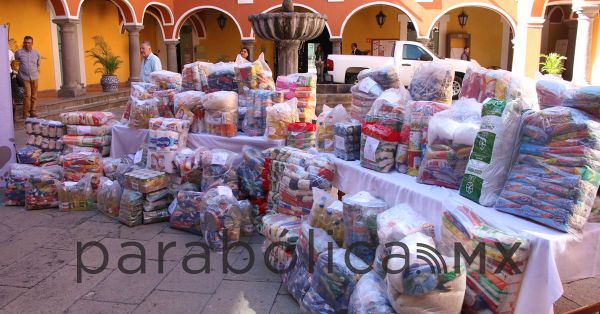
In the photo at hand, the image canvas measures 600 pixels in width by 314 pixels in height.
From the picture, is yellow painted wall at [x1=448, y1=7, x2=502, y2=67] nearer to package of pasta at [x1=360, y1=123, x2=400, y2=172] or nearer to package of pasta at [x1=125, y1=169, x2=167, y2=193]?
package of pasta at [x1=125, y1=169, x2=167, y2=193]

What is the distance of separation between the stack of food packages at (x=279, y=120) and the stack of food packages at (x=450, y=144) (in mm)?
1843

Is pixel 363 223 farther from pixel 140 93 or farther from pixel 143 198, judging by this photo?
pixel 140 93

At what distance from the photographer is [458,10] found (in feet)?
69.4

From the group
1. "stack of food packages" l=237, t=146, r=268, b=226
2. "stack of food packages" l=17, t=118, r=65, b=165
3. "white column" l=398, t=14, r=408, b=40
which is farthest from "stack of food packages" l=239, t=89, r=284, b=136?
"white column" l=398, t=14, r=408, b=40

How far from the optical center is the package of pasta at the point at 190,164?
181 inches

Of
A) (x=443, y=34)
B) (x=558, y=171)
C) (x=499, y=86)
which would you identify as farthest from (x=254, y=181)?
(x=443, y=34)

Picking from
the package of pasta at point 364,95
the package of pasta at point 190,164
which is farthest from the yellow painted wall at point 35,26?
the package of pasta at point 364,95

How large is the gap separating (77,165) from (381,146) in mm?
3388

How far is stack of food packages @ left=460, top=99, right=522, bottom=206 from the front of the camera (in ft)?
7.75

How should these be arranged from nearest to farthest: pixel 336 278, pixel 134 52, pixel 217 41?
pixel 336 278 → pixel 134 52 → pixel 217 41

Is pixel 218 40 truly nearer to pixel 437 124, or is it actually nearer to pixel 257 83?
pixel 257 83

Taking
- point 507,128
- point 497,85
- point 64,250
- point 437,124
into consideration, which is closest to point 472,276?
point 507,128

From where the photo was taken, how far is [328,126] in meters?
3.92

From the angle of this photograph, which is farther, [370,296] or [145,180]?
[145,180]
